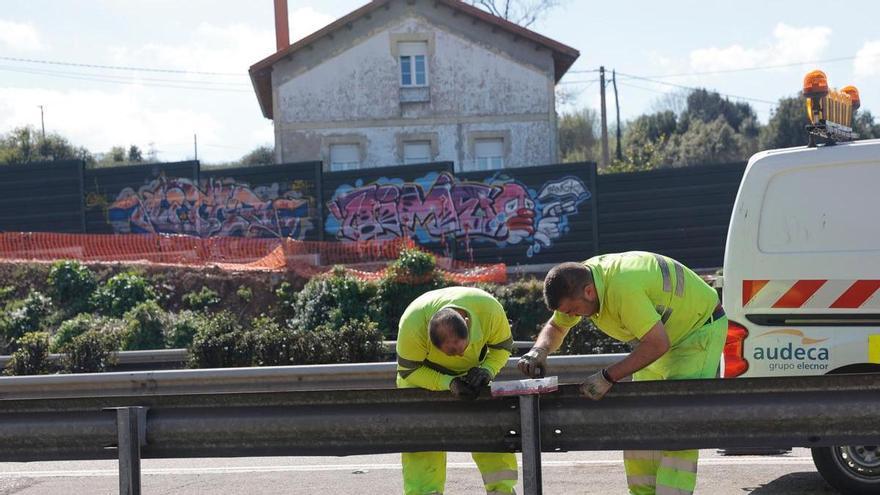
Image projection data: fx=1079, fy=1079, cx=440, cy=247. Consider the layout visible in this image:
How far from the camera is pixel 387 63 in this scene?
32750 mm

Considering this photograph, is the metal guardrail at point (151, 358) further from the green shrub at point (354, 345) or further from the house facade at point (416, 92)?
the house facade at point (416, 92)

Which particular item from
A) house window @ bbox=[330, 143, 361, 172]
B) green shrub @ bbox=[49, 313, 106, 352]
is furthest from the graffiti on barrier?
green shrub @ bbox=[49, 313, 106, 352]

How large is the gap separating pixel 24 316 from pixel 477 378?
15.3 metres

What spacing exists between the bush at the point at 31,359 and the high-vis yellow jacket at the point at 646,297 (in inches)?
347

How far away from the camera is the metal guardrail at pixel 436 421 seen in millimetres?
4602

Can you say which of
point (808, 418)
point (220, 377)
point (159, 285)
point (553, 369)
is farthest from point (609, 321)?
point (159, 285)

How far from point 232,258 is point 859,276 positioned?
17935 millimetres

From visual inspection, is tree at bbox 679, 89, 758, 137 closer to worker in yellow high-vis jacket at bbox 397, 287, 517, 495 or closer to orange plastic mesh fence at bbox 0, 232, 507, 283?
orange plastic mesh fence at bbox 0, 232, 507, 283

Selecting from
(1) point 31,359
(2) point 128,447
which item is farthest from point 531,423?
(1) point 31,359

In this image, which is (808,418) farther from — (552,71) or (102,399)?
(552,71)

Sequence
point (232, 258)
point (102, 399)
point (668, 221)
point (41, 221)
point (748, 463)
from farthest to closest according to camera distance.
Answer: point (41, 221) → point (668, 221) → point (232, 258) → point (748, 463) → point (102, 399)

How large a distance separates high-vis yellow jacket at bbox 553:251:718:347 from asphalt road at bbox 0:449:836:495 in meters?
2.10

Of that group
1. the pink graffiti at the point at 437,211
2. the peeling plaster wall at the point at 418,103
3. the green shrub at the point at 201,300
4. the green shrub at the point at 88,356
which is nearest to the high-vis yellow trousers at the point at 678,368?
the green shrub at the point at 88,356

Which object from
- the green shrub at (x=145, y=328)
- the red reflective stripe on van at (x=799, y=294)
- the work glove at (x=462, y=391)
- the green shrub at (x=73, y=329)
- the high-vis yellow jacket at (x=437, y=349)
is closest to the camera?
the work glove at (x=462, y=391)
